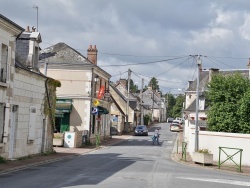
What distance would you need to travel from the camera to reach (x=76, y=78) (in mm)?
39844

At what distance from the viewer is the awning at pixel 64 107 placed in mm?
39062

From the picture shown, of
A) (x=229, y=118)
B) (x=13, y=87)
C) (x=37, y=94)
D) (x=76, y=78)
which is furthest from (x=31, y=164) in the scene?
(x=76, y=78)

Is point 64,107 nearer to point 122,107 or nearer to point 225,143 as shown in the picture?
point 225,143

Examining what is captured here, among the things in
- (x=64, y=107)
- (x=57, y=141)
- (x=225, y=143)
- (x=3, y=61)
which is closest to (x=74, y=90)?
(x=64, y=107)

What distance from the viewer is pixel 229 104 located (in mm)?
31938

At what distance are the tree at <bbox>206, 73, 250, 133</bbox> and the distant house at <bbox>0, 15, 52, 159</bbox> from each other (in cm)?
1215

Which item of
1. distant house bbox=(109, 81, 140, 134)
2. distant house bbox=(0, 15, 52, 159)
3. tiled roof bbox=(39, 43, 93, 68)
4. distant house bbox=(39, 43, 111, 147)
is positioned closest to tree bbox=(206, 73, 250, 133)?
distant house bbox=(39, 43, 111, 147)

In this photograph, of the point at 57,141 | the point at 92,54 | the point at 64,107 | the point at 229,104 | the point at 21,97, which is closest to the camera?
the point at 21,97

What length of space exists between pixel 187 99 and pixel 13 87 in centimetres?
5455

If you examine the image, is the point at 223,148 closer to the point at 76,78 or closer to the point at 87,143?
the point at 87,143

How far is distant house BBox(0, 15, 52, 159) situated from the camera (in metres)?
20.3

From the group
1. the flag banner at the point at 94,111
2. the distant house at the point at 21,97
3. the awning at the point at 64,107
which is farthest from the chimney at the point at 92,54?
the distant house at the point at 21,97

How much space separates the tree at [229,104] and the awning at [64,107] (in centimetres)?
1278

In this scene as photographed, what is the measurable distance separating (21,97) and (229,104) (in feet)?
52.1
